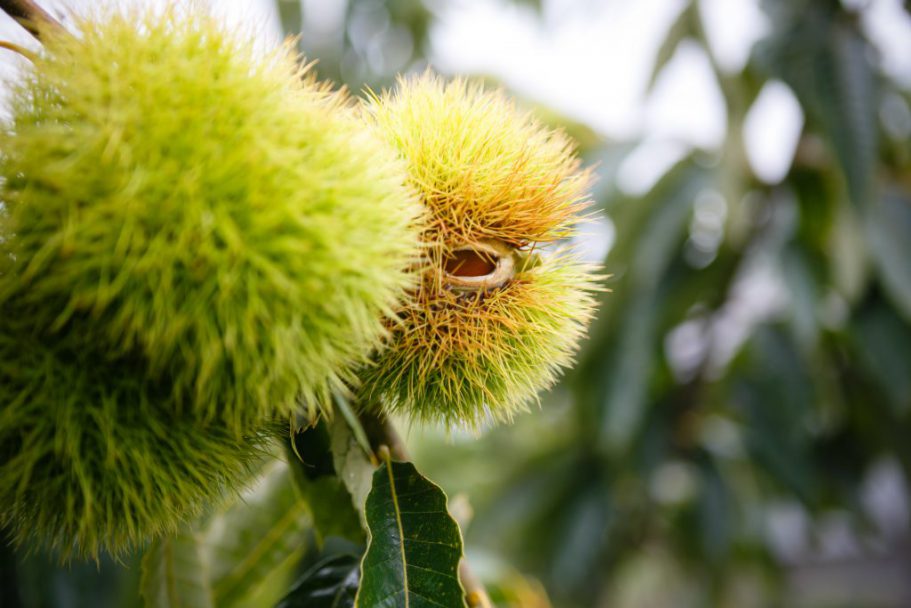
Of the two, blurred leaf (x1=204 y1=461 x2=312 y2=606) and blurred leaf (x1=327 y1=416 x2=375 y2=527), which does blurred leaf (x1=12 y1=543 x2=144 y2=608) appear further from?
blurred leaf (x1=327 y1=416 x2=375 y2=527)

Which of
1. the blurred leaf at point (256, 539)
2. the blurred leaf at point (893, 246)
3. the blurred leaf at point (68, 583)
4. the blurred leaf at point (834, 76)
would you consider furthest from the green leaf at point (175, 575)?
the blurred leaf at point (893, 246)

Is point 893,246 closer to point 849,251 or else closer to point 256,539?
point 849,251

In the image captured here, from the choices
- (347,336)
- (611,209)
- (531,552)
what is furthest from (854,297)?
(347,336)

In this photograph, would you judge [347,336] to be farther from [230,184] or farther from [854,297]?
[854,297]

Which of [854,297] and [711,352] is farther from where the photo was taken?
[711,352]

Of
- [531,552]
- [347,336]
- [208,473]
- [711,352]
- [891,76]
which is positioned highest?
[891,76]

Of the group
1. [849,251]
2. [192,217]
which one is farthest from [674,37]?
[192,217]

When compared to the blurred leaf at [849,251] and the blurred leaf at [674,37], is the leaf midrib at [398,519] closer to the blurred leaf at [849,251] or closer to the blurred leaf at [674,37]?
the blurred leaf at [849,251]
